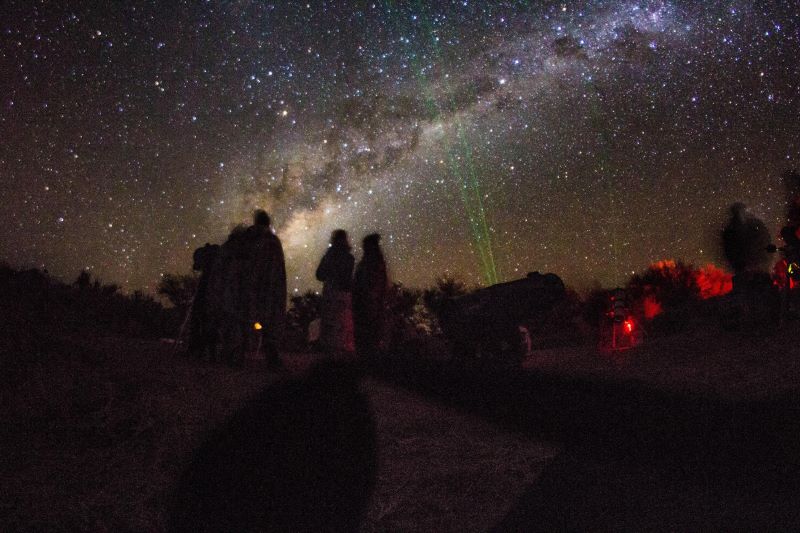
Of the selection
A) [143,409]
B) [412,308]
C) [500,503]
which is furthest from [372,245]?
[412,308]

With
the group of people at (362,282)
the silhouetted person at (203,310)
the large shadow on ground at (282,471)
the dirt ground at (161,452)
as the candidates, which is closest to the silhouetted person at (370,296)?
the group of people at (362,282)

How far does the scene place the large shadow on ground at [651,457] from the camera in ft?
10.4

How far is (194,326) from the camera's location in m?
8.12

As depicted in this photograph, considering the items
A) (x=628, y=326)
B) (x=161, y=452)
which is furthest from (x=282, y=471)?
(x=628, y=326)

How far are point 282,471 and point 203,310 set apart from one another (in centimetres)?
466

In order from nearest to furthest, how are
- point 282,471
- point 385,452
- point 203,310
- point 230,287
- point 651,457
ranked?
point 282,471 < point 651,457 < point 385,452 < point 230,287 < point 203,310

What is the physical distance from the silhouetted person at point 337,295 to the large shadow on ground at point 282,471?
3.64 meters

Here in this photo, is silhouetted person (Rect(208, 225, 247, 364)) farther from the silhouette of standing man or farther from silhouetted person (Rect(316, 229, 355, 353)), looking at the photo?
silhouetted person (Rect(316, 229, 355, 353))

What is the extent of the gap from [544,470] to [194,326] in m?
5.57

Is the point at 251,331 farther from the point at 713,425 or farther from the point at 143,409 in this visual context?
the point at 713,425

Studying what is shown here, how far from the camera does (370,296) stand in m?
8.95

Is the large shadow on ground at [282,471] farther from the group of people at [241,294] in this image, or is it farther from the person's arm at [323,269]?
the person's arm at [323,269]

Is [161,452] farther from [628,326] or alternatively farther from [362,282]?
[628,326]

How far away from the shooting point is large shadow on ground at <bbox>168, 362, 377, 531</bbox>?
3203 millimetres
